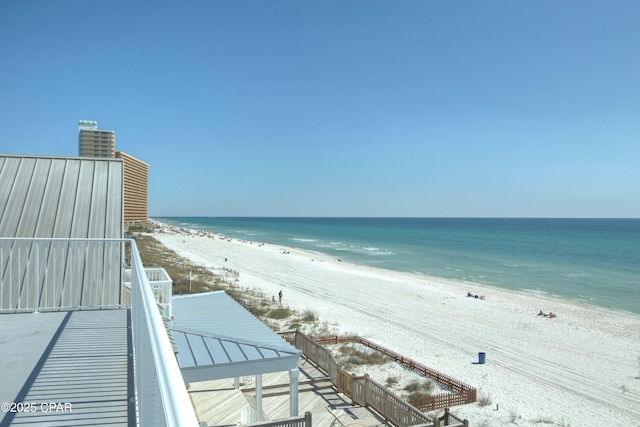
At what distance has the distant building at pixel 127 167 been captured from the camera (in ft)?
146

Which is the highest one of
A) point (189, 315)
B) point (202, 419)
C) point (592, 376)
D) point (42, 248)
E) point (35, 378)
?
point (42, 248)

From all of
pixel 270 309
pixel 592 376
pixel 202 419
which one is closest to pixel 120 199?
pixel 202 419

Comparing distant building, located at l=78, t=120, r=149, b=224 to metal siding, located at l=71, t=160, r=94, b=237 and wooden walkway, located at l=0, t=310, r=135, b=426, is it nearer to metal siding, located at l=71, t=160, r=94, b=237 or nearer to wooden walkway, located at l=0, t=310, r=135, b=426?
metal siding, located at l=71, t=160, r=94, b=237

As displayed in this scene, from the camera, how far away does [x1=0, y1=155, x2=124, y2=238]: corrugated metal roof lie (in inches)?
319

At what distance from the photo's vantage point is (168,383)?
1.28 m

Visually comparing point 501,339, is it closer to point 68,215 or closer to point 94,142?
point 68,215

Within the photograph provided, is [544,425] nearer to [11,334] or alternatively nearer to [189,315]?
[189,315]

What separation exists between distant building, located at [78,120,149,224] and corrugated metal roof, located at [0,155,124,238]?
32703 mm

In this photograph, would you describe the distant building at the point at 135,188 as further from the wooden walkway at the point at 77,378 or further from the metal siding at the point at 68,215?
the wooden walkway at the point at 77,378

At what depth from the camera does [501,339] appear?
69.0ft

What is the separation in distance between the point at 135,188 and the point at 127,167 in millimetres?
6507

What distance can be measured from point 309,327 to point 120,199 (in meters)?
13.5

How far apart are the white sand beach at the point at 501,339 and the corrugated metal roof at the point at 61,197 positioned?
10687mm


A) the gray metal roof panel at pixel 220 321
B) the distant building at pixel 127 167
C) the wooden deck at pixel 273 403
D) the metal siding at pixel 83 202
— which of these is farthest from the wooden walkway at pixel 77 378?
the distant building at pixel 127 167
